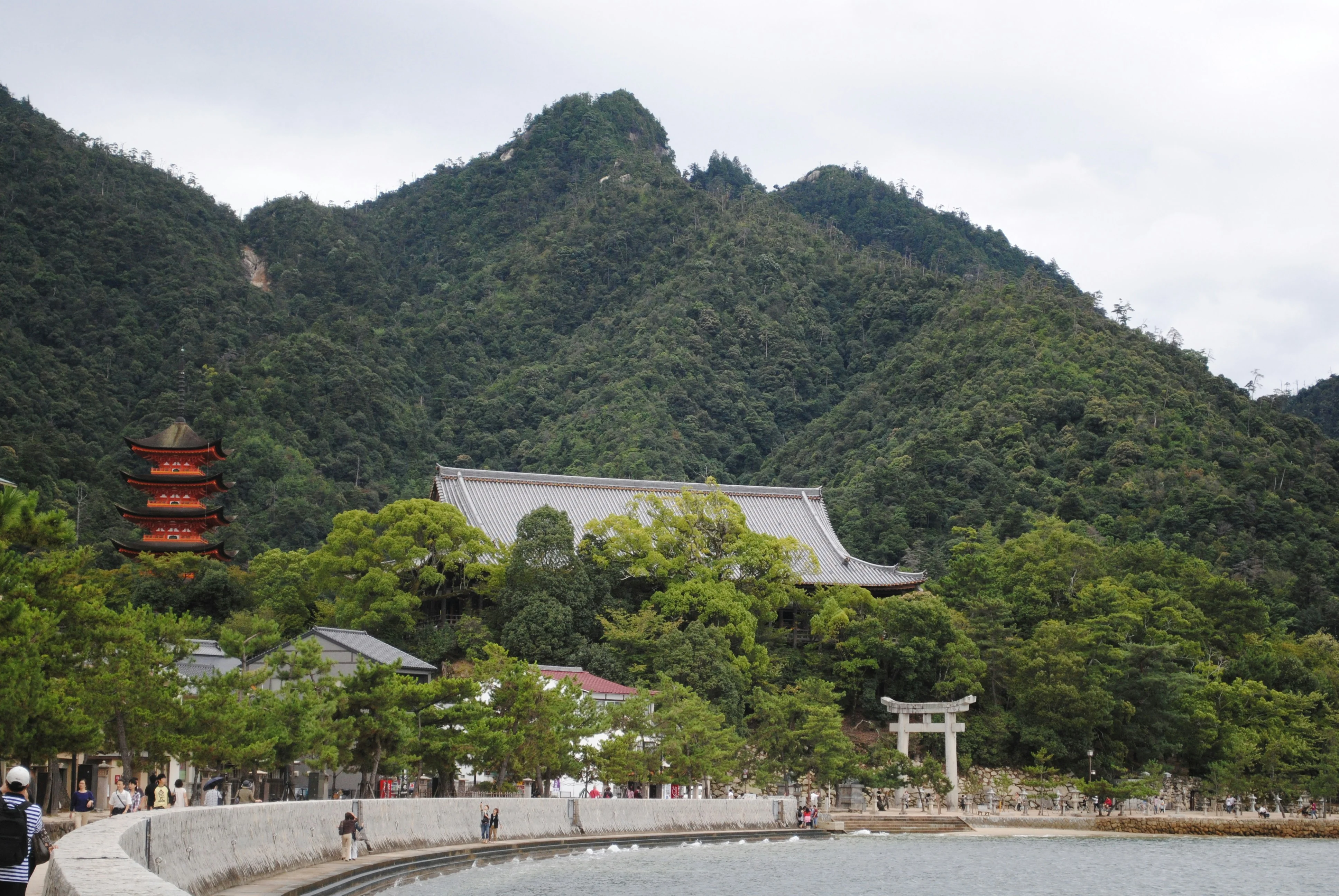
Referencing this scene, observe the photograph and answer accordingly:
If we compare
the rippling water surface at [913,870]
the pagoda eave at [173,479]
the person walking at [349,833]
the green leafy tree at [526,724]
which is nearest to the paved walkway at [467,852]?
the person walking at [349,833]

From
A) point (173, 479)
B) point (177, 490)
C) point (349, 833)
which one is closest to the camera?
point (349, 833)

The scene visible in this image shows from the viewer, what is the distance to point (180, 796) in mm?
22047

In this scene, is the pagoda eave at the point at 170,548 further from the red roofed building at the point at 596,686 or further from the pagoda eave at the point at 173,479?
the red roofed building at the point at 596,686

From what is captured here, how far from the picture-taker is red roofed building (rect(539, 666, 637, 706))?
37.3 meters

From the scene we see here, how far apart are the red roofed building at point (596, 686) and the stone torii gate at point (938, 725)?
29.4 feet

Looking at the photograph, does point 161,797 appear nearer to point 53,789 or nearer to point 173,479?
point 53,789

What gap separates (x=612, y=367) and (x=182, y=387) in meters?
29.1

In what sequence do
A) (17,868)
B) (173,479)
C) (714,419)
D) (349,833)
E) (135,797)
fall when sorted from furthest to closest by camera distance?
(714,419) → (173,479) → (135,797) → (349,833) → (17,868)

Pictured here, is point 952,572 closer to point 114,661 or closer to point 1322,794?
point 1322,794

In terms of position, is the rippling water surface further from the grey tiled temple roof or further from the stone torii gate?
the grey tiled temple roof

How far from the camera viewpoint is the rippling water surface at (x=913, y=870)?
2353 cm

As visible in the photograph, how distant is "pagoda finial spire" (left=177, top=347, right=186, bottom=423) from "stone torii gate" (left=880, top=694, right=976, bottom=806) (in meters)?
43.9

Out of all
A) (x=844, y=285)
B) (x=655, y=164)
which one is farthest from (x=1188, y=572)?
(x=655, y=164)

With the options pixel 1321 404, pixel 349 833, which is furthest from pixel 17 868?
pixel 1321 404
